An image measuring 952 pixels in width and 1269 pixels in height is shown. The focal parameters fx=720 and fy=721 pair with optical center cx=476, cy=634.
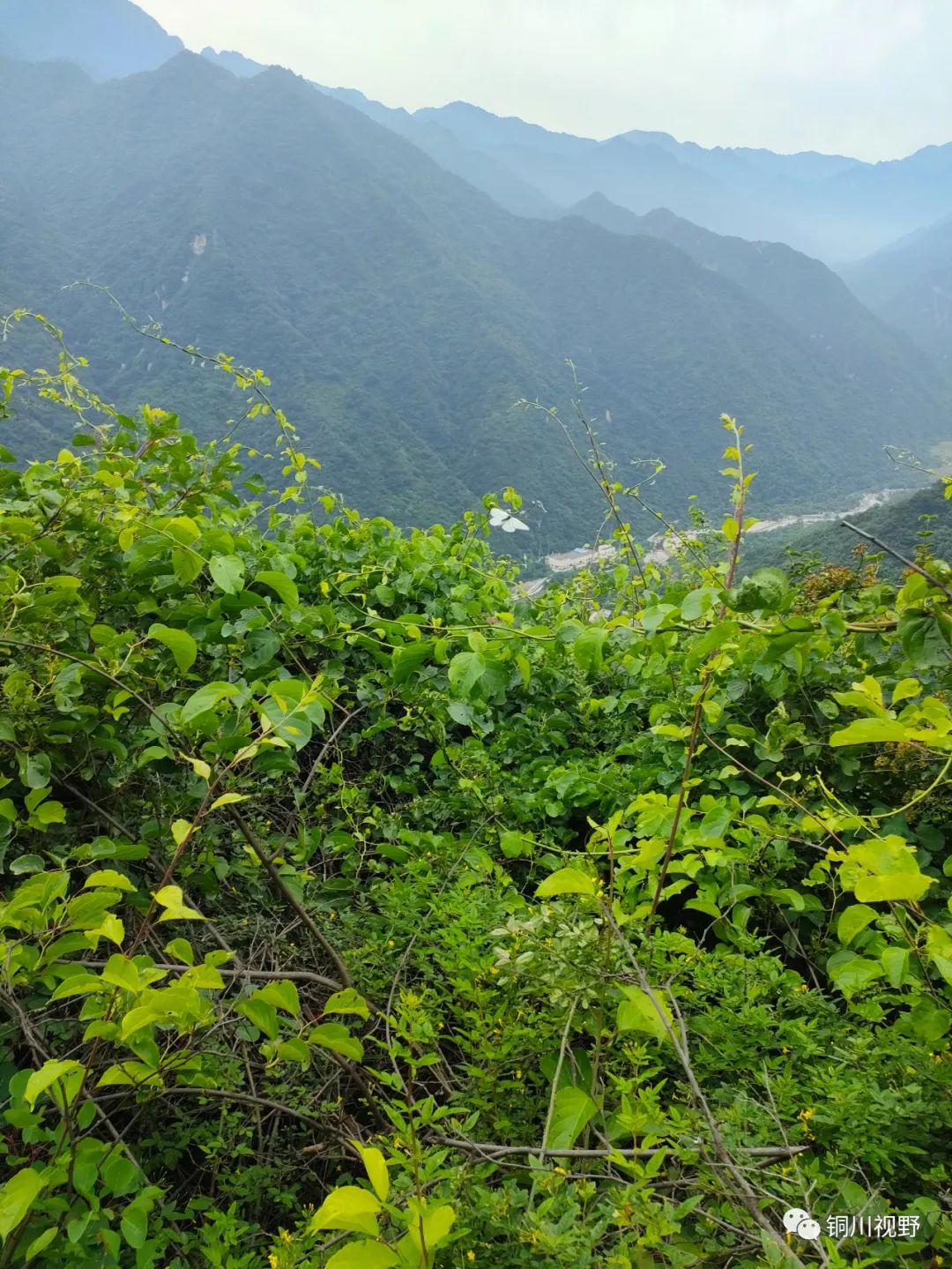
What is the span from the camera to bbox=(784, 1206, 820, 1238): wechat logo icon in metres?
0.83

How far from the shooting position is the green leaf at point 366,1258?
73cm

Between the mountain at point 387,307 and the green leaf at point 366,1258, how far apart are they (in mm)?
29628

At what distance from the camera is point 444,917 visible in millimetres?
1571

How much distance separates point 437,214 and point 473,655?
102225mm

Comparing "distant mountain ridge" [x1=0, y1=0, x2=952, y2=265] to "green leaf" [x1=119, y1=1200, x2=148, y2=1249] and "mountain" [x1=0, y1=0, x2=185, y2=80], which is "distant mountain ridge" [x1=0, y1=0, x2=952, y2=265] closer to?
"mountain" [x1=0, y1=0, x2=185, y2=80]

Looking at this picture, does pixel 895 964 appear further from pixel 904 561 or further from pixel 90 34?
pixel 90 34

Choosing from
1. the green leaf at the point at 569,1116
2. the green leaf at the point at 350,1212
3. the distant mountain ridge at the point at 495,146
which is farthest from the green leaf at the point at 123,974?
the distant mountain ridge at the point at 495,146

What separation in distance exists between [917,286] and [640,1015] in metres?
150

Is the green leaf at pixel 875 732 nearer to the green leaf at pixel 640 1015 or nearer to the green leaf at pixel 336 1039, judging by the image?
the green leaf at pixel 640 1015

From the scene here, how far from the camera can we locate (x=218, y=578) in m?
1.60

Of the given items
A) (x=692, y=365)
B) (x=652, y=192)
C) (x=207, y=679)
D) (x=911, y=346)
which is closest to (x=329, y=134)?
(x=692, y=365)

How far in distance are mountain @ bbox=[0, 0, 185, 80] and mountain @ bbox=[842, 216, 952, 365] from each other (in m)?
136

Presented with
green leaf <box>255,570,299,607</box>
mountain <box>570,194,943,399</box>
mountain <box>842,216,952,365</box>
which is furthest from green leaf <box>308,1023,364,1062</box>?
mountain <box>842,216,952,365</box>

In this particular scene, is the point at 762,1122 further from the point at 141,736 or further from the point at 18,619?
the point at 18,619
